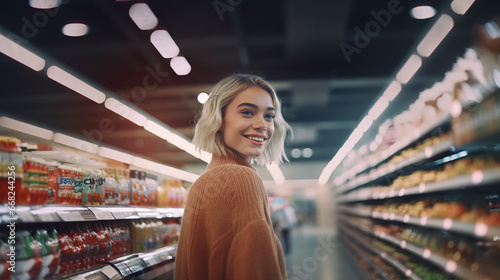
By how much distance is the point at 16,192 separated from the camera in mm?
1646

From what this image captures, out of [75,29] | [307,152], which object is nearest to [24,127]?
[75,29]

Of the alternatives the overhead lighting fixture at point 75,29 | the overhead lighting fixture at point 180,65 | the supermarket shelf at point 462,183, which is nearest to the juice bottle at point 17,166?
the supermarket shelf at point 462,183

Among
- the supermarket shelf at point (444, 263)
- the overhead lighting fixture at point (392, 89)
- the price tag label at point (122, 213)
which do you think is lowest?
the supermarket shelf at point (444, 263)

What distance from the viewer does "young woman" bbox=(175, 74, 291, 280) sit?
129 centimetres

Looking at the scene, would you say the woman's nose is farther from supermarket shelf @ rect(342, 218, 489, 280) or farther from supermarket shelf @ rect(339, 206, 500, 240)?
supermarket shelf @ rect(342, 218, 489, 280)

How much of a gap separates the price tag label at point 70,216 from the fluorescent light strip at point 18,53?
2316 mm

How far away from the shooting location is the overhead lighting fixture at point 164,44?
16.4 ft

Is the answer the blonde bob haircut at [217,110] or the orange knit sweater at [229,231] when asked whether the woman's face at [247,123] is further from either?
the orange knit sweater at [229,231]

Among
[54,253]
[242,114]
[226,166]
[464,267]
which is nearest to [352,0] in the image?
[464,267]

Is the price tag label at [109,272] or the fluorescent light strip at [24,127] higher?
the fluorescent light strip at [24,127]

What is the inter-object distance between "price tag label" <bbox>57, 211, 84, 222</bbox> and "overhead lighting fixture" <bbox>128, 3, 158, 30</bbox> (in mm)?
3154

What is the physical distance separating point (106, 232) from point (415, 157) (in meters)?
3.46

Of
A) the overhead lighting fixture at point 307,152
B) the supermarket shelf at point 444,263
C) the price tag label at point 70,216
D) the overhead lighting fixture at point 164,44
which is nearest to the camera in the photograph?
the price tag label at point 70,216

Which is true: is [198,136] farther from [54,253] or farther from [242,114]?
[54,253]
